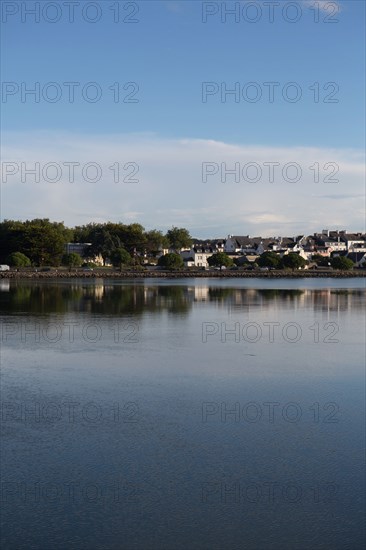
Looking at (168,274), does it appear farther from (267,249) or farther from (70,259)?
(267,249)

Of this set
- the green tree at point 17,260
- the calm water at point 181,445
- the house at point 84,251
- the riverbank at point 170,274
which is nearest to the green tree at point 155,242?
the house at point 84,251

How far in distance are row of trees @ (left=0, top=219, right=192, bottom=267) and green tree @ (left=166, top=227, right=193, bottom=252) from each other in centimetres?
356

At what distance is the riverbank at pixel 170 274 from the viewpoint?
77.9m

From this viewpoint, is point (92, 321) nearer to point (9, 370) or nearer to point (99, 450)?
point (9, 370)

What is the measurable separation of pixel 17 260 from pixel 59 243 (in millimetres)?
6324

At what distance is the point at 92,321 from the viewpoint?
26281 millimetres

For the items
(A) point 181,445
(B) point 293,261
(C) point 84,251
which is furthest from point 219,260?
(A) point 181,445

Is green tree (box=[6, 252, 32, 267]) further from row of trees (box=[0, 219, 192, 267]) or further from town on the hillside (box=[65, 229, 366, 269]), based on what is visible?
town on the hillside (box=[65, 229, 366, 269])

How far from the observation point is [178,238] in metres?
127

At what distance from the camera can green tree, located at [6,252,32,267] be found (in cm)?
8121

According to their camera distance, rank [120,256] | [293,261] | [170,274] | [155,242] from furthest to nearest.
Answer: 1. [155,242]
2. [293,261]
3. [120,256]
4. [170,274]

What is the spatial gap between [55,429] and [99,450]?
50.3 inches

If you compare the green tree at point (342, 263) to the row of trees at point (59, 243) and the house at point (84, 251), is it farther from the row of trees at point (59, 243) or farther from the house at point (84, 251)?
the house at point (84, 251)

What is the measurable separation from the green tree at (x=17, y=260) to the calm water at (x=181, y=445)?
208ft
